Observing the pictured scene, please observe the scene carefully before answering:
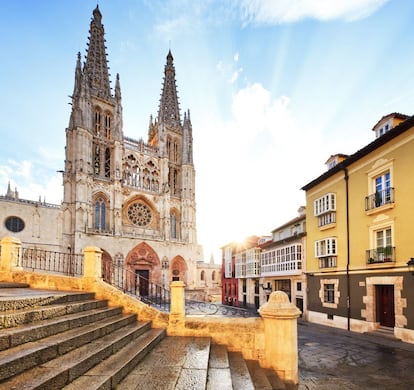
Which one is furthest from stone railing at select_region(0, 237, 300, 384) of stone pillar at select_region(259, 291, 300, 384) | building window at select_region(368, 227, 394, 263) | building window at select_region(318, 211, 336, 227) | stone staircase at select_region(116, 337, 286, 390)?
building window at select_region(318, 211, 336, 227)

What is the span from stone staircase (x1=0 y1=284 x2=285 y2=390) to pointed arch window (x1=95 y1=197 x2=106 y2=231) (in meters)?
27.2

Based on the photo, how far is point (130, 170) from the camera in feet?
121

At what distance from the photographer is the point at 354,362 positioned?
9164 millimetres

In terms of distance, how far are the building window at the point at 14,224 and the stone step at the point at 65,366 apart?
99.1 ft

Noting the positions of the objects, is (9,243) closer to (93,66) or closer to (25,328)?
(25,328)

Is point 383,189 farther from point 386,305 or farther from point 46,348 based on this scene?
point 46,348

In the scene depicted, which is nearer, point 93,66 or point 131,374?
point 131,374

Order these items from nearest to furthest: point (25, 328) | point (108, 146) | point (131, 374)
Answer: point (25, 328)
point (131, 374)
point (108, 146)

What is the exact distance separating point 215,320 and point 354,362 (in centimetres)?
537

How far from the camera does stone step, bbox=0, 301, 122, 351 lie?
3830mm

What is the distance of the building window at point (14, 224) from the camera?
2961 centimetres

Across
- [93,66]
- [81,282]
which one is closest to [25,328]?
[81,282]

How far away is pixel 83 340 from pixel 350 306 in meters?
14.9

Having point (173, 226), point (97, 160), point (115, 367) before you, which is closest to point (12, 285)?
point (115, 367)
